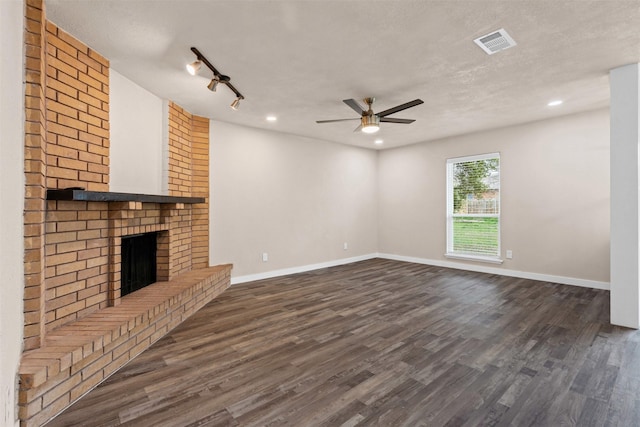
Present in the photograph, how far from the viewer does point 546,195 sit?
4840mm

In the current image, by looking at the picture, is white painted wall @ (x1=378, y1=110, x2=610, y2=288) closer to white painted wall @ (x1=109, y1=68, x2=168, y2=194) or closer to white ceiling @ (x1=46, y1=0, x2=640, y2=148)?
white ceiling @ (x1=46, y1=0, x2=640, y2=148)

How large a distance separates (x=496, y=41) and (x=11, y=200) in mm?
3599

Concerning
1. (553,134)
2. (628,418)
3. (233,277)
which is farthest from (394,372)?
(553,134)

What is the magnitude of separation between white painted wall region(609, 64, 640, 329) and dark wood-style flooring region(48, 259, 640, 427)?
31 cm

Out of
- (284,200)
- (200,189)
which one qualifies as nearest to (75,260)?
(200,189)

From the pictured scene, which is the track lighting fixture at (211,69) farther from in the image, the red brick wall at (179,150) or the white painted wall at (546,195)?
the white painted wall at (546,195)

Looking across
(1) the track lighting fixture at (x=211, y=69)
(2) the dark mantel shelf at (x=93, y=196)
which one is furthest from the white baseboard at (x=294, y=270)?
(1) the track lighting fixture at (x=211, y=69)

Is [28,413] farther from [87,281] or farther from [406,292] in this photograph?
[406,292]

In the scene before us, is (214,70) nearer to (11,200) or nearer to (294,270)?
(11,200)

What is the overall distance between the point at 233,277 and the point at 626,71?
5408mm

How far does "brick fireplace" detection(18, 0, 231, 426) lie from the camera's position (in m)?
1.93

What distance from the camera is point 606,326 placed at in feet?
9.98

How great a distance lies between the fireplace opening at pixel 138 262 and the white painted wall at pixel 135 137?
22.4 inches

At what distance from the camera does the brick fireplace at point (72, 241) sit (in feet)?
6.34
